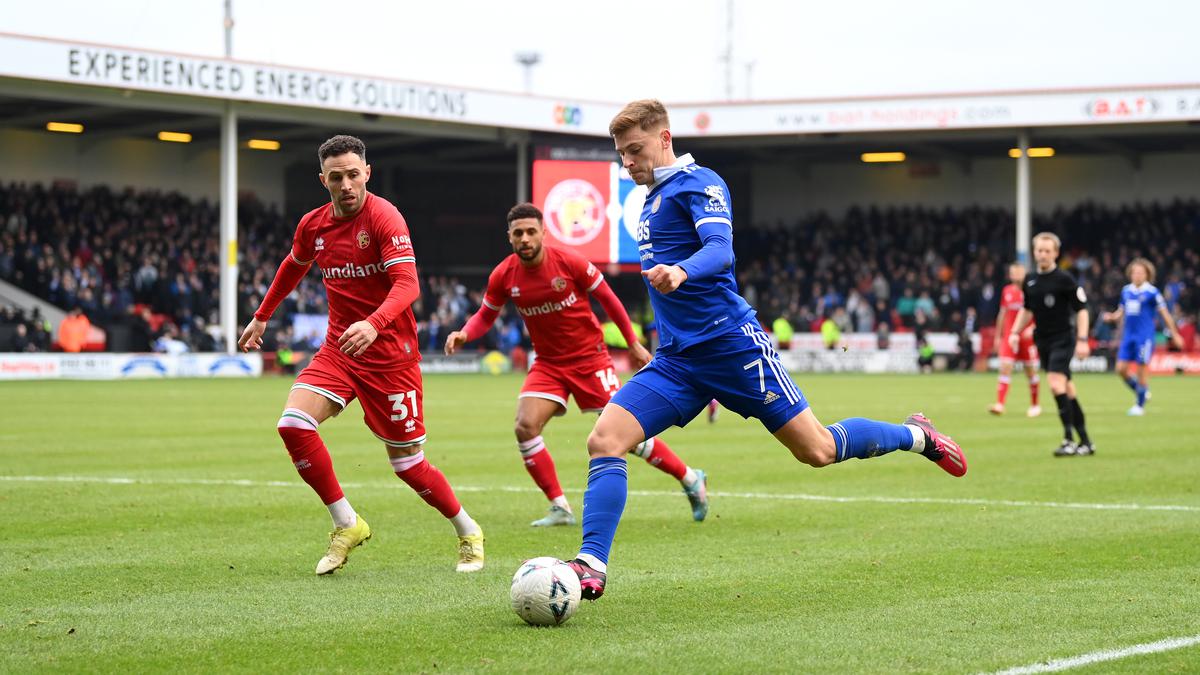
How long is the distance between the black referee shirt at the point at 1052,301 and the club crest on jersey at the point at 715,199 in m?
10.0

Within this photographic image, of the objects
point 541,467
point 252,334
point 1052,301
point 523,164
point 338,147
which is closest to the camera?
point 338,147

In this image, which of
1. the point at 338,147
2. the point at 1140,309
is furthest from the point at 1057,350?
the point at 338,147

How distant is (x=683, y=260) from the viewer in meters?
6.68

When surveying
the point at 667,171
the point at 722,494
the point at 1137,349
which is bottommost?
the point at 722,494

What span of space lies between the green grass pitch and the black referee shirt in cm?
130

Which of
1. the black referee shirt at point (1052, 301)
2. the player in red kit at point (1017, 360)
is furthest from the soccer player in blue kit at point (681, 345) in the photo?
the player in red kit at point (1017, 360)

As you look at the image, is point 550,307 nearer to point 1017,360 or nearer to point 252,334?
point 252,334

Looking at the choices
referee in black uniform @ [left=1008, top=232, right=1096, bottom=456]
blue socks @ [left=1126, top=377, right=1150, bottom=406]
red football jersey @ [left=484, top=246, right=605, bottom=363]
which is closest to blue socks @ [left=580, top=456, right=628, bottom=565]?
red football jersey @ [left=484, top=246, right=605, bottom=363]

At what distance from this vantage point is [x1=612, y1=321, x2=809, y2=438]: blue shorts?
22.0 feet

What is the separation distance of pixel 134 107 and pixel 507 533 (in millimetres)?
32551

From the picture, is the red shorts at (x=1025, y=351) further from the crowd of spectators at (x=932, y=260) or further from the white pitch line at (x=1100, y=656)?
the crowd of spectators at (x=932, y=260)

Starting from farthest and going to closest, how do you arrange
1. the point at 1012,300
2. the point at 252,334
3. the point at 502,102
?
the point at 502,102
the point at 1012,300
the point at 252,334

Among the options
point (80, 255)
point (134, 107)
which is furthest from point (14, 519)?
point (80, 255)

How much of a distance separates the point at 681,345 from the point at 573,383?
13.0ft
